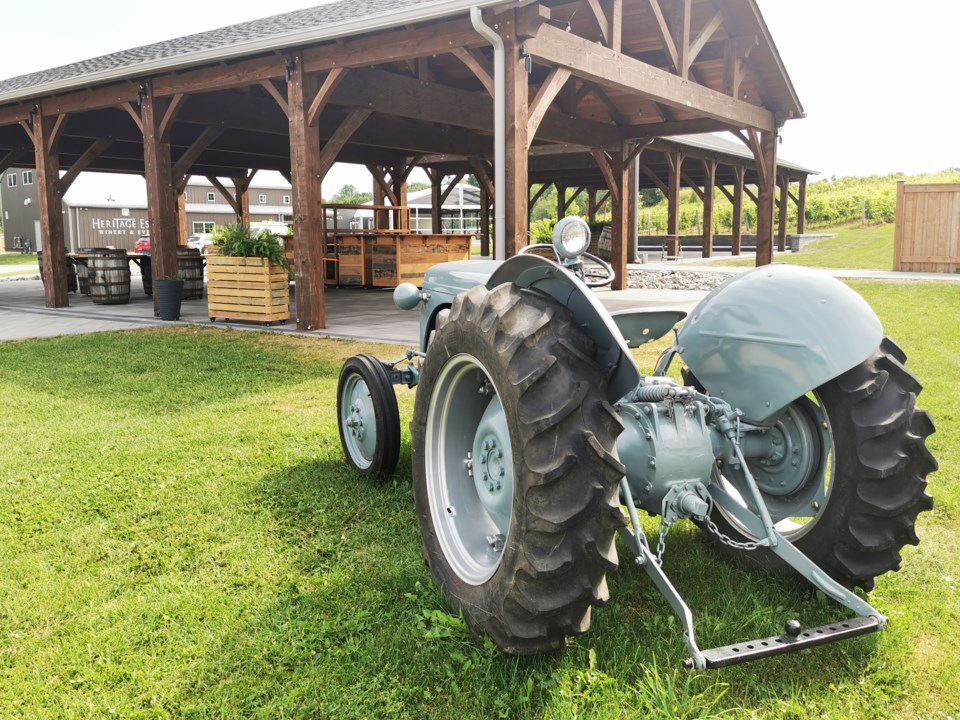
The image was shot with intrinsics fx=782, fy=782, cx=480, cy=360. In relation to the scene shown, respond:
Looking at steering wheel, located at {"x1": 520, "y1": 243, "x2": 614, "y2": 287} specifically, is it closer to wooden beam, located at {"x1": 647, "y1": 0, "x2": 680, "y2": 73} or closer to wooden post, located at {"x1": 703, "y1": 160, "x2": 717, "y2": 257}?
wooden beam, located at {"x1": 647, "y1": 0, "x2": 680, "y2": 73}

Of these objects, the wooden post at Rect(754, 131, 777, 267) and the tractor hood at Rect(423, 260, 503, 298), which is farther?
the wooden post at Rect(754, 131, 777, 267)

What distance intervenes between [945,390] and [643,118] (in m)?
10.7

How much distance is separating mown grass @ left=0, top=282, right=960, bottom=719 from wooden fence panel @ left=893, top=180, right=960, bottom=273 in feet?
46.9

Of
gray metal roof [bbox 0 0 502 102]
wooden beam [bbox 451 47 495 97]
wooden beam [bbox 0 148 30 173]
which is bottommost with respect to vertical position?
wooden beam [bbox 451 47 495 97]

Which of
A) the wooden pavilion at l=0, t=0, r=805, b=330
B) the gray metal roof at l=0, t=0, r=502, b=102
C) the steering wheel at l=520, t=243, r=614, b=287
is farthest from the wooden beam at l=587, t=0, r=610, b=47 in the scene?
the steering wheel at l=520, t=243, r=614, b=287

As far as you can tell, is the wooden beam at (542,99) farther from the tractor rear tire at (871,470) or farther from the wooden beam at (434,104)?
the tractor rear tire at (871,470)

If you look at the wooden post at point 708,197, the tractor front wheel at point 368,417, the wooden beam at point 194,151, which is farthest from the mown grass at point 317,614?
the wooden post at point 708,197

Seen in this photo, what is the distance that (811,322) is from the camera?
2486mm

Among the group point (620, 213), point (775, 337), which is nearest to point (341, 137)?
point (620, 213)

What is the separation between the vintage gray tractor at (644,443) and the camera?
2.07 meters

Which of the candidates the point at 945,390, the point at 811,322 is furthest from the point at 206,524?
the point at 945,390

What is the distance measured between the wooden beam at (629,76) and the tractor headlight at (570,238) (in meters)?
6.01

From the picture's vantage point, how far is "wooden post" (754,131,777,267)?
48.6 feet

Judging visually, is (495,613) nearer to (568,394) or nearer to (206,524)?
(568,394)
